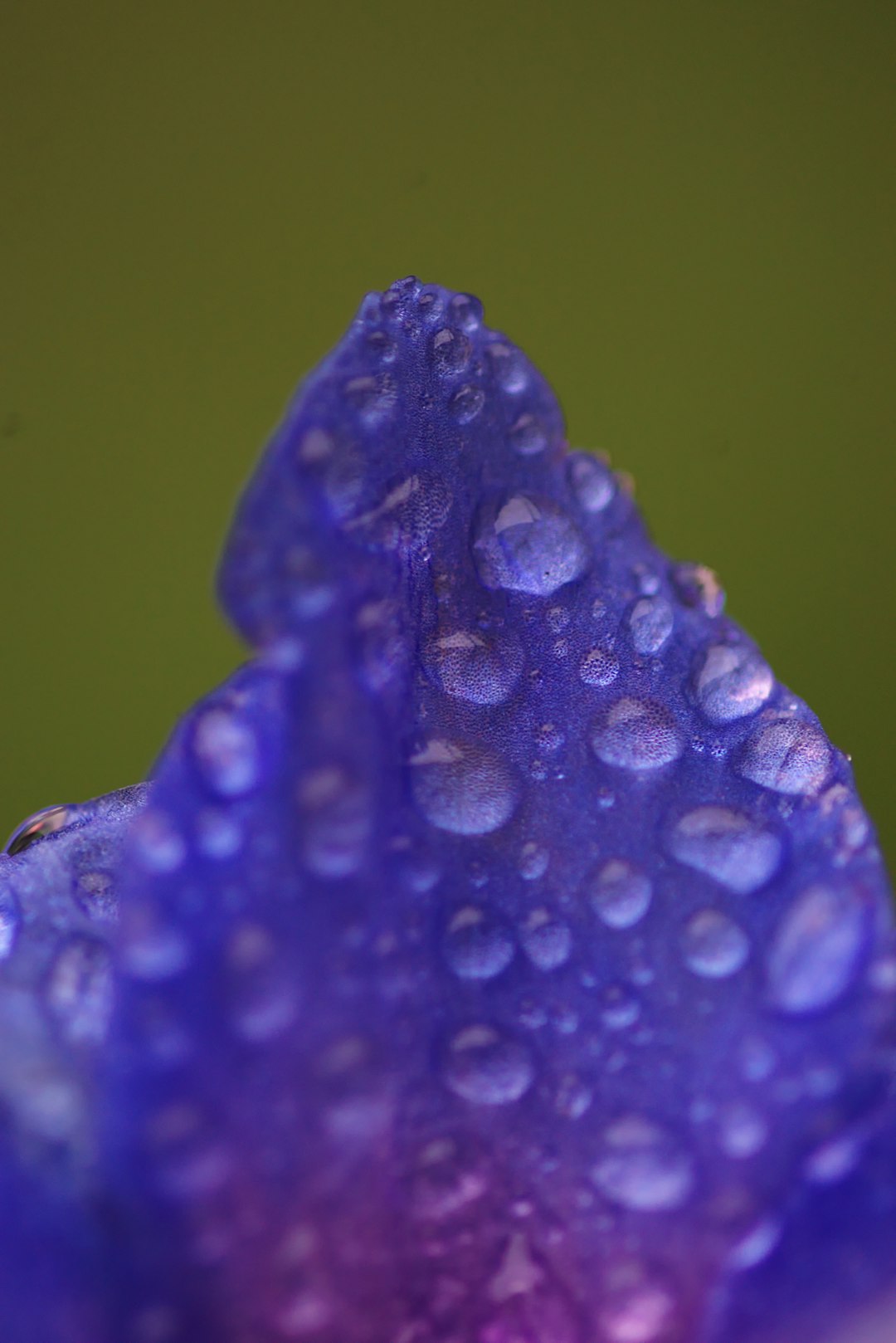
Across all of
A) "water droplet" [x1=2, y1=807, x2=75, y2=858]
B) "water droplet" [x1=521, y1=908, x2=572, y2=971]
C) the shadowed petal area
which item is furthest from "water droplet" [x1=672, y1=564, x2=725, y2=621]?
"water droplet" [x1=2, y1=807, x2=75, y2=858]

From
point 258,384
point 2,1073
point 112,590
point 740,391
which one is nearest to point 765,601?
point 740,391

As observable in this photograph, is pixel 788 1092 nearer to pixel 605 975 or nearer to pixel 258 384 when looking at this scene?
pixel 605 975

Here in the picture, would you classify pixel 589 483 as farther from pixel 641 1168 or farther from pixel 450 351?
pixel 641 1168

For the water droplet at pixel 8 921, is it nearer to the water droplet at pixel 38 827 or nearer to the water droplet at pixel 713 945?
the water droplet at pixel 38 827

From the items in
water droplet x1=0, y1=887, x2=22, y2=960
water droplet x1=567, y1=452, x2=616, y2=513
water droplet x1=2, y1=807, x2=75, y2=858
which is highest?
water droplet x1=567, y1=452, x2=616, y2=513

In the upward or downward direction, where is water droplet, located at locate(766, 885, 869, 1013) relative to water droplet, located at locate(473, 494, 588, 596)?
downward

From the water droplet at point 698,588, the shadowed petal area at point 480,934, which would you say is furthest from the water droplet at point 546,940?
the water droplet at point 698,588

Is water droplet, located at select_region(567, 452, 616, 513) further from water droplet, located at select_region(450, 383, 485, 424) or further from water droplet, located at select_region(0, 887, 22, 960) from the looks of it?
water droplet, located at select_region(0, 887, 22, 960)
